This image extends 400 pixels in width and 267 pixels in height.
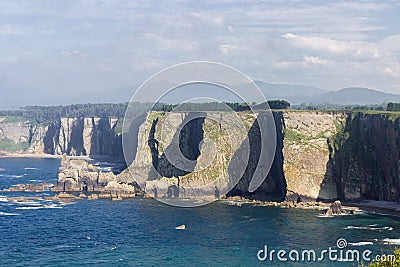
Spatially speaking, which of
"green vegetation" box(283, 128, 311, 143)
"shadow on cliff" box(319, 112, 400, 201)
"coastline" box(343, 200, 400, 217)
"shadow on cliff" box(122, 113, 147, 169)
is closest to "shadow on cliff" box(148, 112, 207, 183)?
"shadow on cliff" box(122, 113, 147, 169)

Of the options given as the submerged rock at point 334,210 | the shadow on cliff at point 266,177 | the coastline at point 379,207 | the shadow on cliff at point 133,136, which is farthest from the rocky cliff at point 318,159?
the shadow on cliff at point 133,136

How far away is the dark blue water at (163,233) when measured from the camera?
72875 millimetres

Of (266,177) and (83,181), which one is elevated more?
(266,177)

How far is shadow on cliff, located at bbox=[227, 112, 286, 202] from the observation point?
4646 inches

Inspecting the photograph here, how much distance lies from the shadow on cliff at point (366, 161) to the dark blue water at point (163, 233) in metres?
13.1

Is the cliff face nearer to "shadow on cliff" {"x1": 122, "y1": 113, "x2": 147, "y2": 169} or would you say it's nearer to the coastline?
the coastline

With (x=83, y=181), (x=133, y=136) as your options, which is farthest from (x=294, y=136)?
(x=133, y=136)

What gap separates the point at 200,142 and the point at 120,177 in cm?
2169

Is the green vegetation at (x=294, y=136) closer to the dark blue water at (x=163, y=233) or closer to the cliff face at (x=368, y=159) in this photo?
the cliff face at (x=368, y=159)

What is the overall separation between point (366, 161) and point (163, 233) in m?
50.1

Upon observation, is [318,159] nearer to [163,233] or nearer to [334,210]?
[334,210]

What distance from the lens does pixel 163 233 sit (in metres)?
86.2

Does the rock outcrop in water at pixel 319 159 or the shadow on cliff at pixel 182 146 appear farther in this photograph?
the shadow on cliff at pixel 182 146

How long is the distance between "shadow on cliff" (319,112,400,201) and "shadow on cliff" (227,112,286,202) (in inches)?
395
